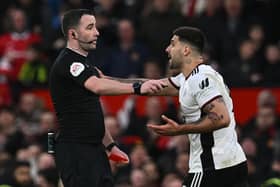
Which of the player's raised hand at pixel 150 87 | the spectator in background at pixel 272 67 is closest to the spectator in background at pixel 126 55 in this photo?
the spectator in background at pixel 272 67

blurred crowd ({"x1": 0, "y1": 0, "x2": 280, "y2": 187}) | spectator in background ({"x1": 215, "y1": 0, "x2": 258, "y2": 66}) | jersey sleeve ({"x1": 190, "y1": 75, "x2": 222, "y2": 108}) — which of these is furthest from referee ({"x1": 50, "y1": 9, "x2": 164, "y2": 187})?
spectator in background ({"x1": 215, "y1": 0, "x2": 258, "y2": 66})

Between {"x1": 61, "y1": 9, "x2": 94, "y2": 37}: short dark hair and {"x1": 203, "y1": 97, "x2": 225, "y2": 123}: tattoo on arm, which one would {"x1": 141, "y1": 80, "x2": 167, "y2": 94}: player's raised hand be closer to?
{"x1": 203, "y1": 97, "x2": 225, "y2": 123}: tattoo on arm

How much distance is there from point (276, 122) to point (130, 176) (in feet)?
6.98

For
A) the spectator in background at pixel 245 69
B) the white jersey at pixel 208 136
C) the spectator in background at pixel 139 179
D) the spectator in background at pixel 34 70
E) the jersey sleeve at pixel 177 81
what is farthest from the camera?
the spectator in background at pixel 34 70

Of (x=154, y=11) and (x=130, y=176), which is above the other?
(x=154, y=11)

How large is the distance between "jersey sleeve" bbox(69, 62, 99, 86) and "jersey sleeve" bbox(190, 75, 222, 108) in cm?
93

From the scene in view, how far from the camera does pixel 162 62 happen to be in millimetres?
17000

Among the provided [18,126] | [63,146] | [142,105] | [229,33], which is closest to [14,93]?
[18,126]

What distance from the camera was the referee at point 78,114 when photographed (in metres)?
10.4

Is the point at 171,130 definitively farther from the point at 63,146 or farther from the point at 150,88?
the point at 63,146

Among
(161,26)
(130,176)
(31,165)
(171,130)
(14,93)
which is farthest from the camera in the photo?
(14,93)

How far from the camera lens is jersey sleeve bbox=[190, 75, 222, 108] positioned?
10.1 meters

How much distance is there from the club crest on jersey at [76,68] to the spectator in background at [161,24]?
662 cm

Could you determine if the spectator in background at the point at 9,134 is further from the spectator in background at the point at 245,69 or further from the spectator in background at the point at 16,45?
the spectator in background at the point at 245,69
